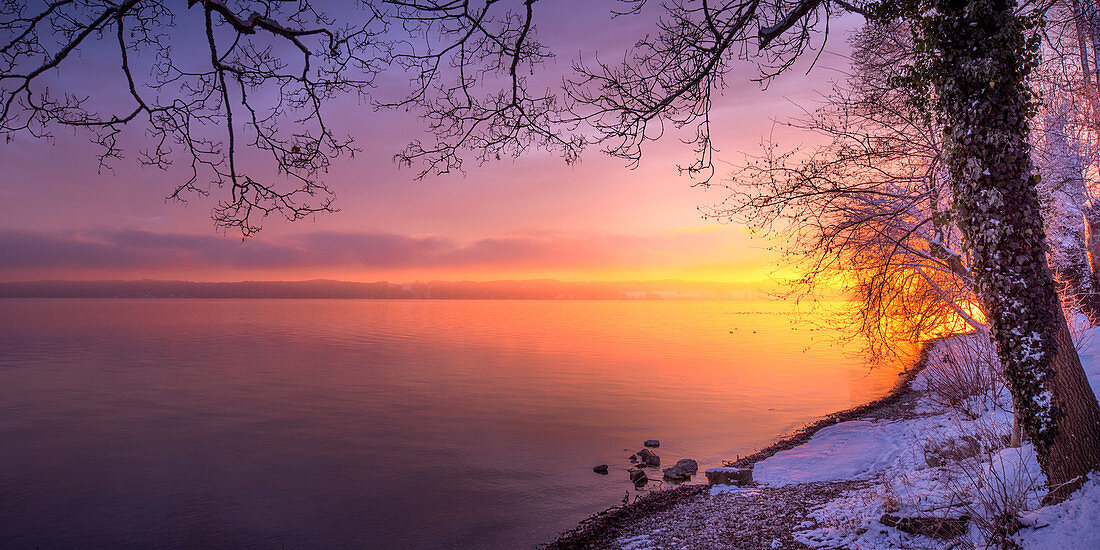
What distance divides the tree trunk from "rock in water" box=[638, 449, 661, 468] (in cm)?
1193

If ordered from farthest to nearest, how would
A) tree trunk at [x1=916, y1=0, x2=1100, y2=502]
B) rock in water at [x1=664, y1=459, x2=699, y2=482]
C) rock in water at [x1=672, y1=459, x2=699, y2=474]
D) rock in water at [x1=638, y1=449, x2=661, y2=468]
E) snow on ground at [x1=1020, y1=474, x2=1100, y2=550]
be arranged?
rock in water at [x1=638, y1=449, x2=661, y2=468] → rock in water at [x1=672, y1=459, x2=699, y2=474] → rock in water at [x1=664, y1=459, x2=699, y2=482] → tree trunk at [x1=916, y1=0, x2=1100, y2=502] → snow on ground at [x1=1020, y1=474, x2=1100, y2=550]

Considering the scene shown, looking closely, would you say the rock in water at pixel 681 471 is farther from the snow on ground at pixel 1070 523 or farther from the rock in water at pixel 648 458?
the snow on ground at pixel 1070 523

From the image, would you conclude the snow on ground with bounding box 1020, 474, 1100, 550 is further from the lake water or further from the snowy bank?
the lake water

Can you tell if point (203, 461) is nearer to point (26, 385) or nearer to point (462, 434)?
point (462, 434)

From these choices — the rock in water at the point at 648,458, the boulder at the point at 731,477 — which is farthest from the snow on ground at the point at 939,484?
the rock in water at the point at 648,458

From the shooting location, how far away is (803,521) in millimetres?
8023

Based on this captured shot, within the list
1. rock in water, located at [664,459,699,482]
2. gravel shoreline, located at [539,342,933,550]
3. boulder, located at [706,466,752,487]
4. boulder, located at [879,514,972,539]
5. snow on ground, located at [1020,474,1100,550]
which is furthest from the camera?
rock in water, located at [664,459,699,482]

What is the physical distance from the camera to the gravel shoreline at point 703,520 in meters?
8.12

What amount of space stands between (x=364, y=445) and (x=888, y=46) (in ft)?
66.6

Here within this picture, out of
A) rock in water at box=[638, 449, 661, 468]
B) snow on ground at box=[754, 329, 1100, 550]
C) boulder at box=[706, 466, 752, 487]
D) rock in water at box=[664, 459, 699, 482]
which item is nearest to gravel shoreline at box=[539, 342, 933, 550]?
boulder at box=[706, 466, 752, 487]

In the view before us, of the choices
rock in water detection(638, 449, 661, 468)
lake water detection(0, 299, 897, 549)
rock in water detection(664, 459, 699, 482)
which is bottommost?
lake water detection(0, 299, 897, 549)

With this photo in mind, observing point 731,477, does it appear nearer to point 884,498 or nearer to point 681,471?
point 681,471

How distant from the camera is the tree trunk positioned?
5.14 metres

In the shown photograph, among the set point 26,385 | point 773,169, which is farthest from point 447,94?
point 26,385
